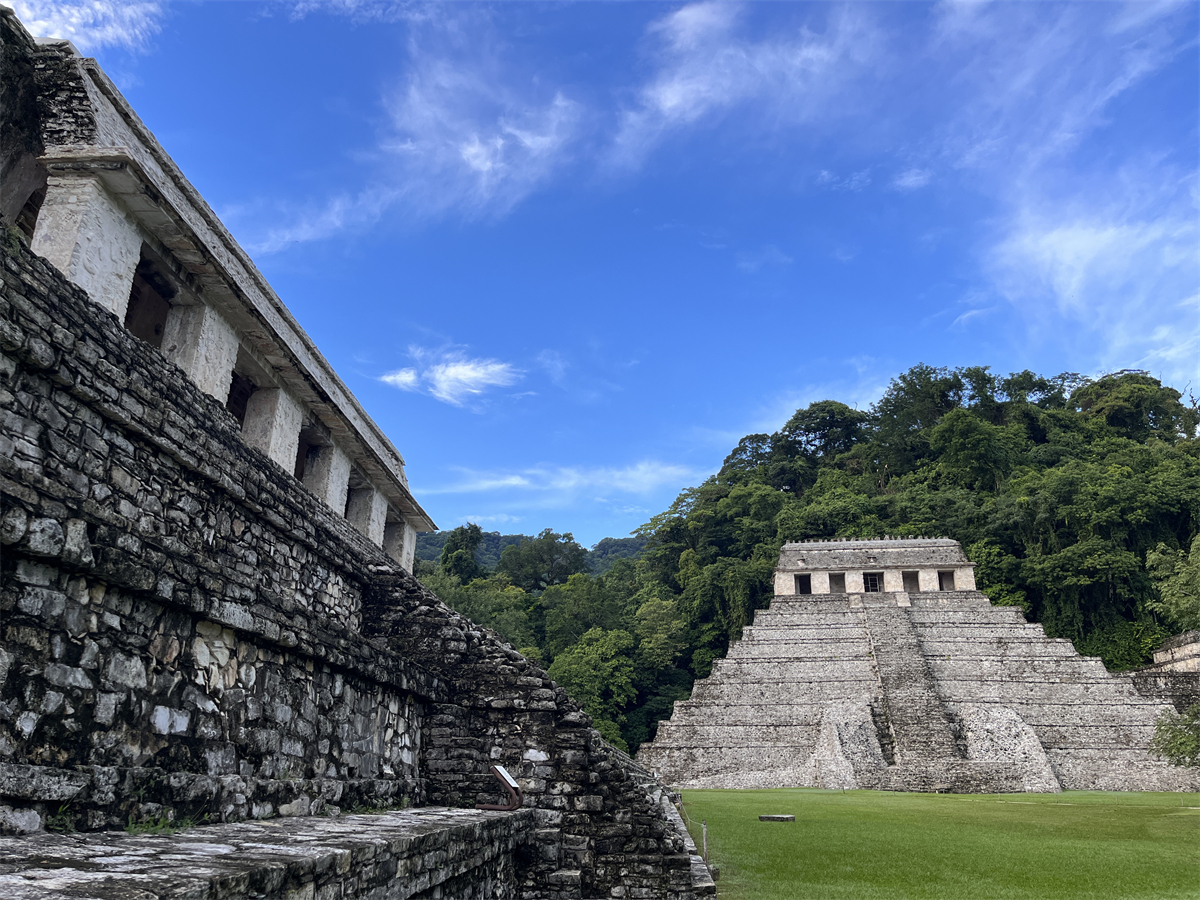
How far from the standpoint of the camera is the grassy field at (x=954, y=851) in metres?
6.66

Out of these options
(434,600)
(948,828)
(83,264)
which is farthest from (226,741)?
(948,828)

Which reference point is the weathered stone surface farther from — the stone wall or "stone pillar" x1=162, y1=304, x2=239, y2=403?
"stone pillar" x1=162, y1=304, x2=239, y2=403

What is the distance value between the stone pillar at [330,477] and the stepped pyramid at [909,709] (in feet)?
54.5

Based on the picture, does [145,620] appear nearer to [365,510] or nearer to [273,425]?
[273,425]

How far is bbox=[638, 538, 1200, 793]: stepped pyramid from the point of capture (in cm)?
2112

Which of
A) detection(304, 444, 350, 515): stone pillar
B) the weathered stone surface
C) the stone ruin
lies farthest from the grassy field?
detection(304, 444, 350, 515): stone pillar

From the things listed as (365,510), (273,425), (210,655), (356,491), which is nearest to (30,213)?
(273,425)

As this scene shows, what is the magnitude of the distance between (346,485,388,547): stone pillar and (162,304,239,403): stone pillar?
4.30 m

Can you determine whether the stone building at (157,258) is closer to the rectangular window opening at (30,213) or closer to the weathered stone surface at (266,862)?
the rectangular window opening at (30,213)

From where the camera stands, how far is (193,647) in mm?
3547

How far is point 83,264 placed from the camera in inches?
245

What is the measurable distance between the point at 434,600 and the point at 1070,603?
115 feet

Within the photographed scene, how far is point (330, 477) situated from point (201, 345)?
11.0 feet

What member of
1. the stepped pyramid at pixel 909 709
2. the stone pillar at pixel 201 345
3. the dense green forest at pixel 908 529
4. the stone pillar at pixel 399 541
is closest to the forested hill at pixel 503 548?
the dense green forest at pixel 908 529
